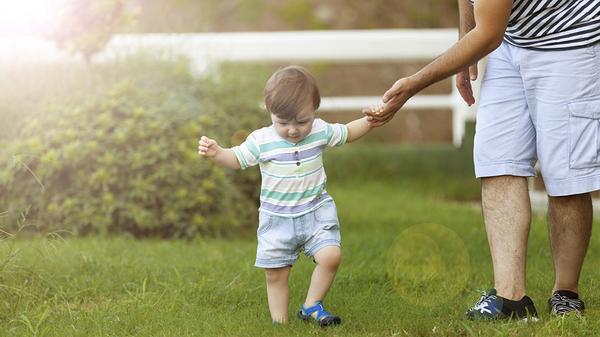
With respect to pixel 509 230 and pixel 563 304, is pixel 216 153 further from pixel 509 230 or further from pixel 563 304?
pixel 563 304

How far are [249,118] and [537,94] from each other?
3.14 m

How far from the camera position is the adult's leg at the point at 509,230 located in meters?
3.71

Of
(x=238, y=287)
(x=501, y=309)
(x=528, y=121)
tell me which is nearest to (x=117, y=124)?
(x=238, y=287)

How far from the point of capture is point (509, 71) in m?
3.80

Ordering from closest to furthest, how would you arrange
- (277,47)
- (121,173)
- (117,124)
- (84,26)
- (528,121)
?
(528,121) → (121,173) → (117,124) → (84,26) → (277,47)

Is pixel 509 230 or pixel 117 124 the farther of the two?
pixel 117 124

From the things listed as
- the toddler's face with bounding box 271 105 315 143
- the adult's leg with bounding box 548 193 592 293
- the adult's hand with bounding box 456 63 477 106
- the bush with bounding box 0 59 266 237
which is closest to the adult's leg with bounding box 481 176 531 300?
the adult's leg with bounding box 548 193 592 293

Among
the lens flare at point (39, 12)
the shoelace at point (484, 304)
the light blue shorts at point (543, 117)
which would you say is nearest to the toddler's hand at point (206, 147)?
the light blue shorts at point (543, 117)

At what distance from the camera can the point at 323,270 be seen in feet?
11.9

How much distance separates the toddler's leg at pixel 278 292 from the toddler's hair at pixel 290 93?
569 millimetres

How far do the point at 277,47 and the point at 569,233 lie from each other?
4.65m

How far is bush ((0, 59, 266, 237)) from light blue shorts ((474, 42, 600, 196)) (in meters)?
2.62

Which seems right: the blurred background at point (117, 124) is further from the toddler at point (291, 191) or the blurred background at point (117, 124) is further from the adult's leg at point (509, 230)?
the adult's leg at point (509, 230)

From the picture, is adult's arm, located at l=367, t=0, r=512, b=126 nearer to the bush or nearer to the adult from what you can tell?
the adult
